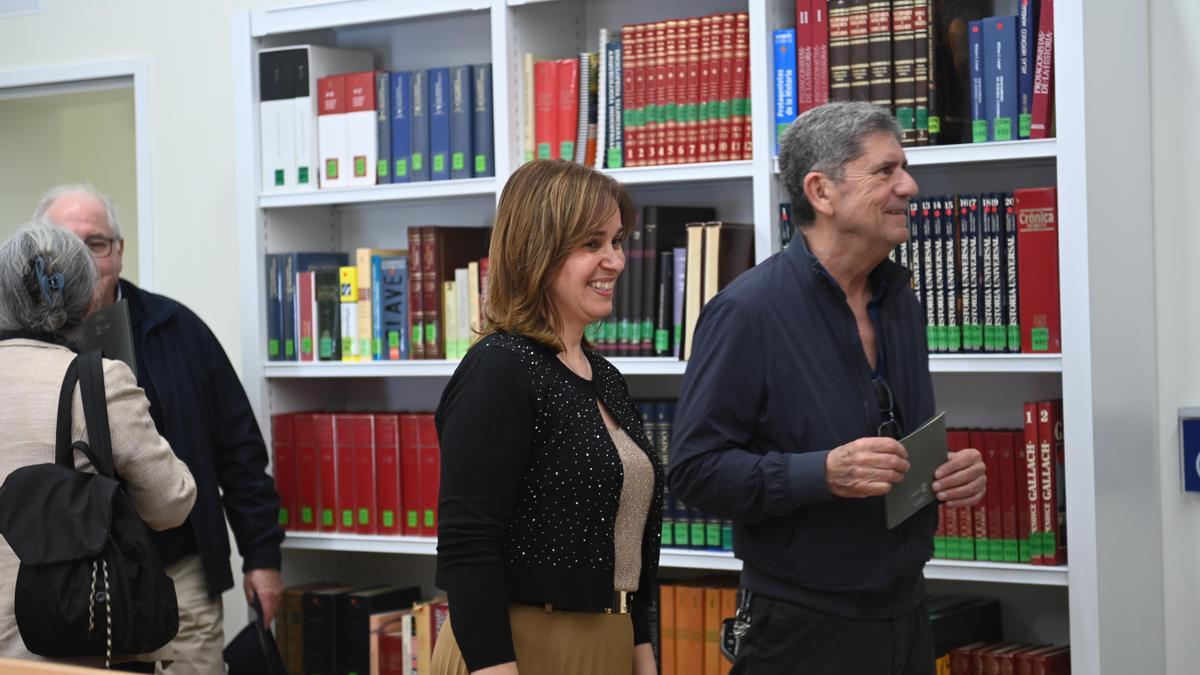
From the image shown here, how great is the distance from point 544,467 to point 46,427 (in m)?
0.94

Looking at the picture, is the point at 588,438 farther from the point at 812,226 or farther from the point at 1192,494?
the point at 1192,494

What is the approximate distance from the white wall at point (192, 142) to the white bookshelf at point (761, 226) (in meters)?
0.45

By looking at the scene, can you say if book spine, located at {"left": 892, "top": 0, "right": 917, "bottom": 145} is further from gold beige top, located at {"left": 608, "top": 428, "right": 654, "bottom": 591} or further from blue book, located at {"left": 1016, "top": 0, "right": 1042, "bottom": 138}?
gold beige top, located at {"left": 608, "top": 428, "right": 654, "bottom": 591}

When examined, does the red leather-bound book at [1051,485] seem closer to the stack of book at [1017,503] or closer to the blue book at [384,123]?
the stack of book at [1017,503]

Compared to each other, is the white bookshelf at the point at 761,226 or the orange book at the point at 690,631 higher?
the white bookshelf at the point at 761,226

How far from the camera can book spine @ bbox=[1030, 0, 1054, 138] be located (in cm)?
276

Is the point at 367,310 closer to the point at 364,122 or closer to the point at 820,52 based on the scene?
the point at 364,122

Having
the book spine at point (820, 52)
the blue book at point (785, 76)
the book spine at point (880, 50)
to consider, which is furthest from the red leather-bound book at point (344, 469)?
the book spine at point (880, 50)

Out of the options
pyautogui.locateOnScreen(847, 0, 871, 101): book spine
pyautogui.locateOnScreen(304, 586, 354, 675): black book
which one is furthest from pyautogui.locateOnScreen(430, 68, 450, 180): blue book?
pyautogui.locateOnScreen(304, 586, 354, 675): black book

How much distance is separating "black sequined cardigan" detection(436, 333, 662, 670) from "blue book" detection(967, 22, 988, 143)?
128 centimetres

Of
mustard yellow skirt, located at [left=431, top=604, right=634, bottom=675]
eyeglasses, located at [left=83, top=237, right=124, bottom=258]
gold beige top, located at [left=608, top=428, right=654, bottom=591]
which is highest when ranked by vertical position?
eyeglasses, located at [left=83, top=237, right=124, bottom=258]

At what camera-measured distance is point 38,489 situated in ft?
7.38

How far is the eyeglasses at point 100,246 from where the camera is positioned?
3166 millimetres

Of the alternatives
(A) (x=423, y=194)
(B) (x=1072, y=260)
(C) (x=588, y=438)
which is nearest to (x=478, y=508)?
(C) (x=588, y=438)
